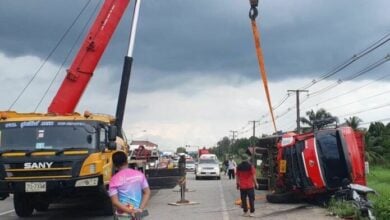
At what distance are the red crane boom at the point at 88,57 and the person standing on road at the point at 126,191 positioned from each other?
9843 millimetres

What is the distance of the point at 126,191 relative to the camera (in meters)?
7.12

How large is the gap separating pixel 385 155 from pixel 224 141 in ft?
296

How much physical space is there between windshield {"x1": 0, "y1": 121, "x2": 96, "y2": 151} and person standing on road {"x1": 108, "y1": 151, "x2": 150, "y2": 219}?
6.36 meters

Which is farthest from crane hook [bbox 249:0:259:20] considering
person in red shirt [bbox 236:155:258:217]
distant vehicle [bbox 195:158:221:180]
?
distant vehicle [bbox 195:158:221:180]

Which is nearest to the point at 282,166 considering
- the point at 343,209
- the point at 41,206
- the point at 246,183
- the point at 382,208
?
the point at 246,183

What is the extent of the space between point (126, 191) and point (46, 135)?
22.7 feet

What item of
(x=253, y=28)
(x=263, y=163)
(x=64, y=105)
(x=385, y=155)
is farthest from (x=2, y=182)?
(x=385, y=155)

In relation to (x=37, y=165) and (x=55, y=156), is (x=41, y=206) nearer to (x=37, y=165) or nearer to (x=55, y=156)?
(x=37, y=165)

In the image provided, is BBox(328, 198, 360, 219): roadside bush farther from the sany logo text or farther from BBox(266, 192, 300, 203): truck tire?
the sany logo text

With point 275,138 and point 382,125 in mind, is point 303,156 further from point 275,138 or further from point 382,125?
point 382,125

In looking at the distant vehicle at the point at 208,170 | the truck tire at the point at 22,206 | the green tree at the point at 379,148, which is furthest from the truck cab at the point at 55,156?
the green tree at the point at 379,148

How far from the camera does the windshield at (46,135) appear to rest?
13406mm

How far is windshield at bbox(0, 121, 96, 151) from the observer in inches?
528

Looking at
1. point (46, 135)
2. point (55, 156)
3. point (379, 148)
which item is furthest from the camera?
point (379, 148)
